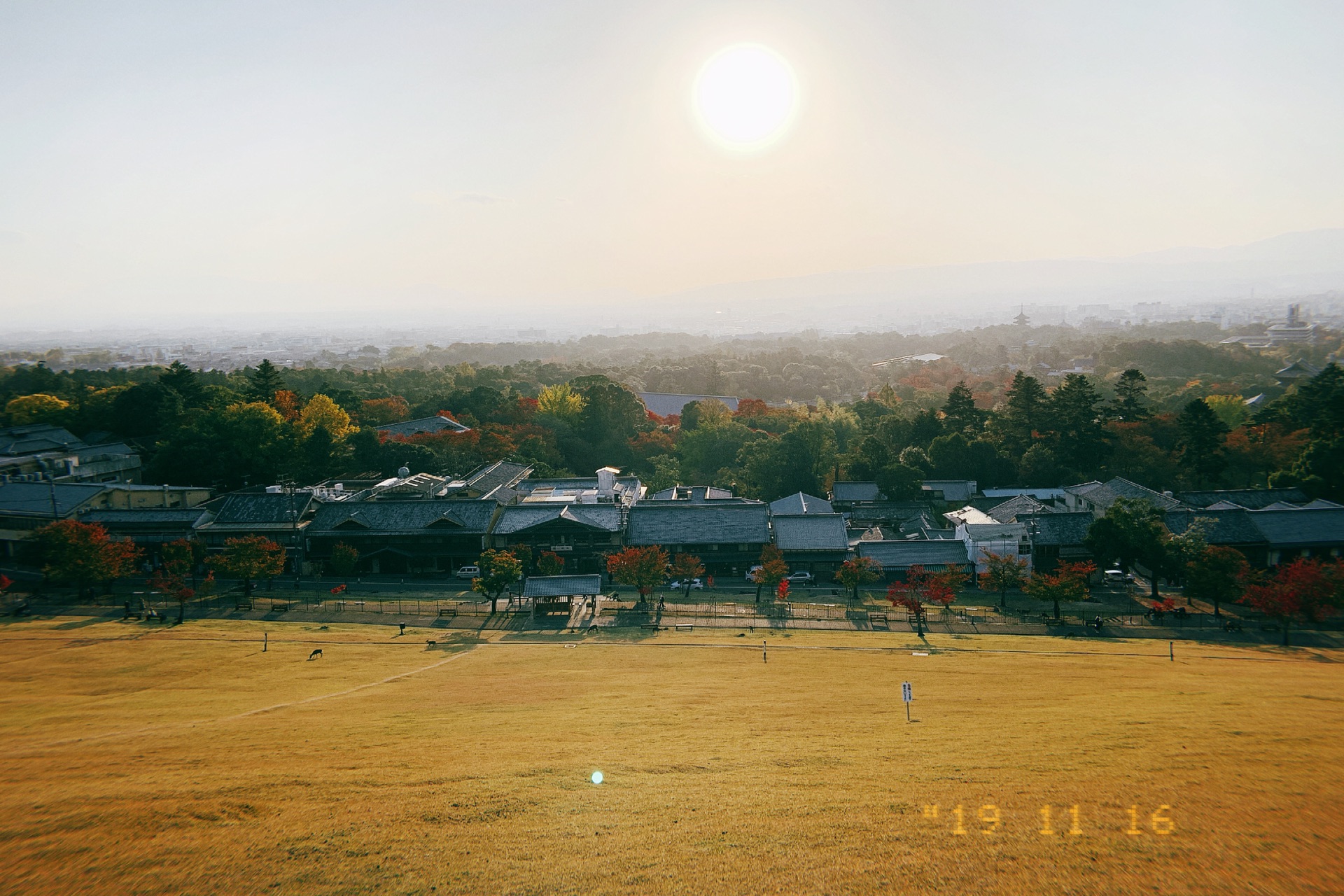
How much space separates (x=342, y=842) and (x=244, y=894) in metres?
1.68

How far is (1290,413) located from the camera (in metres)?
54.4

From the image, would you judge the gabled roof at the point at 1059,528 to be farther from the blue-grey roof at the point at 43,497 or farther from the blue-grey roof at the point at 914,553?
the blue-grey roof at the point at 43,497

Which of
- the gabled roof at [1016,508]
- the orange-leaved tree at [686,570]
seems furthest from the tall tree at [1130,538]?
the orange-leaved tree at [686,570]

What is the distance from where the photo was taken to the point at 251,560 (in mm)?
36344

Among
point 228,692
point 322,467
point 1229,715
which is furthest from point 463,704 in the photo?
point 322,467

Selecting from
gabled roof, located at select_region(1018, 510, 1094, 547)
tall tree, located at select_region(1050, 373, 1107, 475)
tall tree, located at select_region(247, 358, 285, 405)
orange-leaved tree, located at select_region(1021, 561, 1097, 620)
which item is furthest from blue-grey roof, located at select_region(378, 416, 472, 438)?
tall tree, located at select_region(1050, 373, 1107, 475)

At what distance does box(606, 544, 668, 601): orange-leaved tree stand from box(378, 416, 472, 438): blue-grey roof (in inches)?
1290

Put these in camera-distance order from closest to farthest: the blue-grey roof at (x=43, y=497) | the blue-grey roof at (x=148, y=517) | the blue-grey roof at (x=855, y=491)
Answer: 1. the blue-grey roof at (x=43, y=497)
2. the blue-grey roof at (x=148, y=517)
3. the blue-grey roof at (x=855, y=491)

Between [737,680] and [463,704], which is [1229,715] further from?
[463,704]

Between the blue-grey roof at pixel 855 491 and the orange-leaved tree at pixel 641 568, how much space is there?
1934cm

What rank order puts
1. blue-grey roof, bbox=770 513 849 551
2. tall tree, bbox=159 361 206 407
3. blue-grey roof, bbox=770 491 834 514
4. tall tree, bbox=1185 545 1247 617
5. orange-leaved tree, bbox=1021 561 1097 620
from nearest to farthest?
1. orange-leaved tree, bbox=1021 561 1097 620
2. tall tree, bbox=1185 545 1247 617
3. blue-grey roof, bbox=770 513 849 551
4. blue-grey roof, bbox=770 491 834 514
5. tall tree, bbox=159 361 206 407

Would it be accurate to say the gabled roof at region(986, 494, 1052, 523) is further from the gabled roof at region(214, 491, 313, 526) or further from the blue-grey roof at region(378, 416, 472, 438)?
the blue-grey roof at region(378, 416, 472, 438)

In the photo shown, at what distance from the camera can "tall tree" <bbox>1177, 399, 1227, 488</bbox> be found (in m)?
50.0

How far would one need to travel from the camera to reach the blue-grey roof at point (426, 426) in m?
65.7
